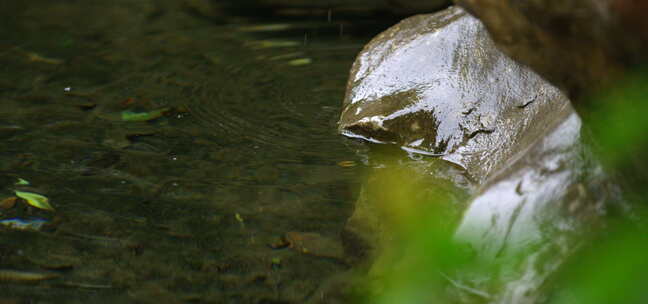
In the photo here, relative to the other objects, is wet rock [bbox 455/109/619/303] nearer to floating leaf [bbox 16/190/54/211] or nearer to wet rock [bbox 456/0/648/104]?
wet rock [bbox 456/0/648/104]

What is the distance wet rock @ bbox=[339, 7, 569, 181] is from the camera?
3887 mm

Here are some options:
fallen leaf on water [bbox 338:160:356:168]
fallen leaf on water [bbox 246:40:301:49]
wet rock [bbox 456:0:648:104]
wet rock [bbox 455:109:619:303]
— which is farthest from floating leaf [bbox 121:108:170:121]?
wet rock [bbox 456:0:648:104]

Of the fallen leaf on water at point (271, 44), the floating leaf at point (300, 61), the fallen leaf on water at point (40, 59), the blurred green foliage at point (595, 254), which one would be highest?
the blurred green foliage at point (595, 254)

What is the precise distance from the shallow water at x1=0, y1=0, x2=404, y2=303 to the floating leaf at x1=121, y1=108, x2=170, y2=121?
1.6 inches

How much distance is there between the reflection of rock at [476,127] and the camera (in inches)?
88.7

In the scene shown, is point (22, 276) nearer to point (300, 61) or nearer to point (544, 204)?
point (544, 204)

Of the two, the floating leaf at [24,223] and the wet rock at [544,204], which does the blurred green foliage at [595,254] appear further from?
the floating leaf at [24,223]

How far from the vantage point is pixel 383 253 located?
2.79 meters

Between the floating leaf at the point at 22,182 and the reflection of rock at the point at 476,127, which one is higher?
the reflection of rock at the point at 476,127

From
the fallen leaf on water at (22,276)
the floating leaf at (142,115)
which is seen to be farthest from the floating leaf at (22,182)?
the floating leaf at (142,115)

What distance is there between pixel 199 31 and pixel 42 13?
1.74 metres

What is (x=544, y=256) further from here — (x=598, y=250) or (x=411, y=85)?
(x=411, y=85)

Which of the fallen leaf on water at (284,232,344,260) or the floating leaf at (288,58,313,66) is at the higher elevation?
the floating leaf at (288,58,313,66)

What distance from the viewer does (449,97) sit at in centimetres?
416
